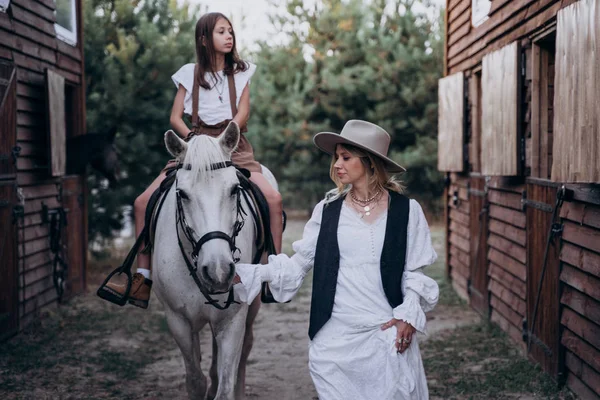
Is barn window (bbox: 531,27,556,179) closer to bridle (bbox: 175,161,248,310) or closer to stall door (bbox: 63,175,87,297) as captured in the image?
bridle (bbox: 175,161,248,310)

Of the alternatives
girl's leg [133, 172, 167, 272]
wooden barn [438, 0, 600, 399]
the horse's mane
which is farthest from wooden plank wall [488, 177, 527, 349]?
the horse's mane

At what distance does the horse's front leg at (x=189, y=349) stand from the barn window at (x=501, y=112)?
10.9 feet

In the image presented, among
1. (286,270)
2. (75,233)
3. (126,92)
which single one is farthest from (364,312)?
(126,92)

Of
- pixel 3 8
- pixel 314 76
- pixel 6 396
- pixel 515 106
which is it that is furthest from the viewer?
pixel 314 76

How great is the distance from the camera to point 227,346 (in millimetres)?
4035

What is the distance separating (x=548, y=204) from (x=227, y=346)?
9.21 feet

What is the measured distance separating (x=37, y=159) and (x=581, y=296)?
604cm

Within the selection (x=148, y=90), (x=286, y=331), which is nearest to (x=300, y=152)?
(x=148, y=90)

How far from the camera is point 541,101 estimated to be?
6.04 m

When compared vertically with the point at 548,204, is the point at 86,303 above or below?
below

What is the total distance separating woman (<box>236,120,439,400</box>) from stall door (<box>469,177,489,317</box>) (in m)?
5.09

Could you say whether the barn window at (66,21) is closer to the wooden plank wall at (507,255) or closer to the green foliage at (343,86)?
the green foliage at (343,86)

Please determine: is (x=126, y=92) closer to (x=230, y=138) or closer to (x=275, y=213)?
(x=275, y=213)

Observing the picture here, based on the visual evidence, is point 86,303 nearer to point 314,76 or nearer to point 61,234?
point 61,234
